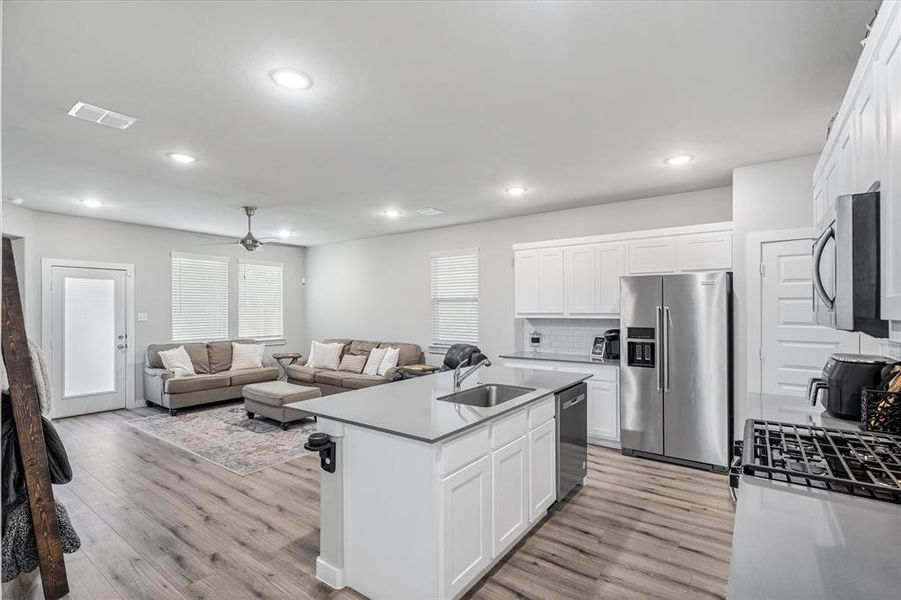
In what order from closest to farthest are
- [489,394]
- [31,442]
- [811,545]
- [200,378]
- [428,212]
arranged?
[811,545] → [31,442] → [489,394] → [428,212] → [200,378]

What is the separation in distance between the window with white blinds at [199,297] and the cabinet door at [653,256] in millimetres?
6413

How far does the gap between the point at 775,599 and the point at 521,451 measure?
2.01 metres

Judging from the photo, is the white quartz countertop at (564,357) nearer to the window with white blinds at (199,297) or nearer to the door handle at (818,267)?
the door handle at (818,267)

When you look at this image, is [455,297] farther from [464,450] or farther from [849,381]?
[849,381]

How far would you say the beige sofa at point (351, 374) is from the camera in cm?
643

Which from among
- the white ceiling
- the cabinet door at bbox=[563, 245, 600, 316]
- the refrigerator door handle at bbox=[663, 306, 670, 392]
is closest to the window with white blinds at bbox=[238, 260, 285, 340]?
the white ceiling

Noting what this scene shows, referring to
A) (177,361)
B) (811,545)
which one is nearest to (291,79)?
(811,545)

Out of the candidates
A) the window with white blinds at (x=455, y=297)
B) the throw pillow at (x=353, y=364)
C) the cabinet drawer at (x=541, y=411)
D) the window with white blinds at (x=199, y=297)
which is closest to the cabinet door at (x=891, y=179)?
the cabinet drawer at (x=541, y=411)

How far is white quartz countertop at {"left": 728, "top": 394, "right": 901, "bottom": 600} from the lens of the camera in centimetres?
80

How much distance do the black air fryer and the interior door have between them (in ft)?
6.48

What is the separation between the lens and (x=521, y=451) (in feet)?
8.97

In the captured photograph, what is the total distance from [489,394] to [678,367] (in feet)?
6.57

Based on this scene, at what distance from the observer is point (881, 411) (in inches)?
67.5

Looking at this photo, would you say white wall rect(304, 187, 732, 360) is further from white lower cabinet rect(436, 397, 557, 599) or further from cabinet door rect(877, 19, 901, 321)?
cabinet door rect(877, 19, 901, 321)
